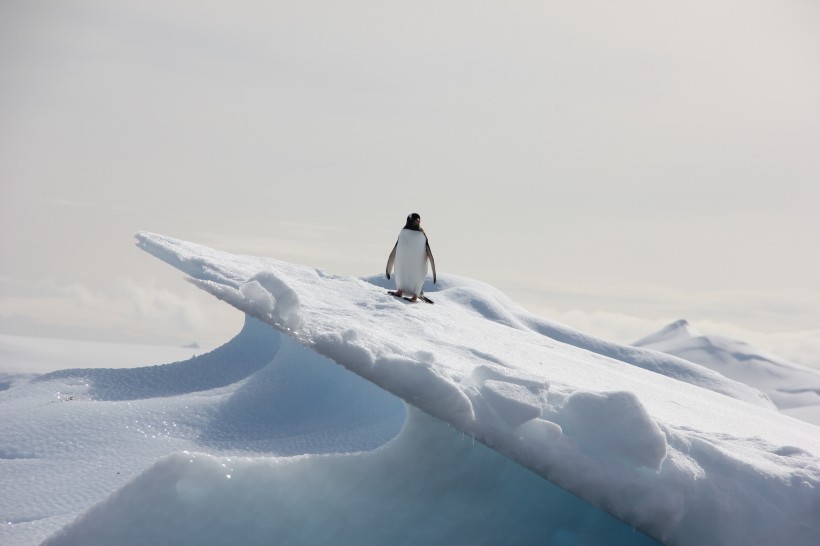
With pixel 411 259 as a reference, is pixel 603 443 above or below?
below

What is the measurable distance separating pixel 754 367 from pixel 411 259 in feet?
46.3

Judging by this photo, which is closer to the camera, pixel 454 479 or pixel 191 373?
pixel 454 479

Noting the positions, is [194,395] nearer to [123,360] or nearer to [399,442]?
[399,442]

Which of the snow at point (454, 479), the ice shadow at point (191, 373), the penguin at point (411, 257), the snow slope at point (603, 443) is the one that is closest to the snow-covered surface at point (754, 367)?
the penguin at point (411, 257)

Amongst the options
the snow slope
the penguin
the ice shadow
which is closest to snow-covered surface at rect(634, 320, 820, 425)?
the penguin

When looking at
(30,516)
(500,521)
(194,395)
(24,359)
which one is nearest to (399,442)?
(500,521)

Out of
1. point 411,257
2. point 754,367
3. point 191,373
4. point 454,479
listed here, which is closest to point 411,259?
point 411,257

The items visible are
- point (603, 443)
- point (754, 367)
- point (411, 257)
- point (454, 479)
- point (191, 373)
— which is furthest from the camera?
point (754, 367)

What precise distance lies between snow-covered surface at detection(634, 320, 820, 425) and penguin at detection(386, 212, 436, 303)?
39.5 feet

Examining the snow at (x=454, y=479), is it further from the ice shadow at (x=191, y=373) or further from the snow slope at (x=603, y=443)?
the ice shadow at (x=191, y=373)

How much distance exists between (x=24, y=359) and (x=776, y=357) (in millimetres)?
17948

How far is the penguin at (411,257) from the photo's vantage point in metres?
7.38

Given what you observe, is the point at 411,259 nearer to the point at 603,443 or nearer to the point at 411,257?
the point at 411,257

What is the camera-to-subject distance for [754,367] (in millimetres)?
18219
